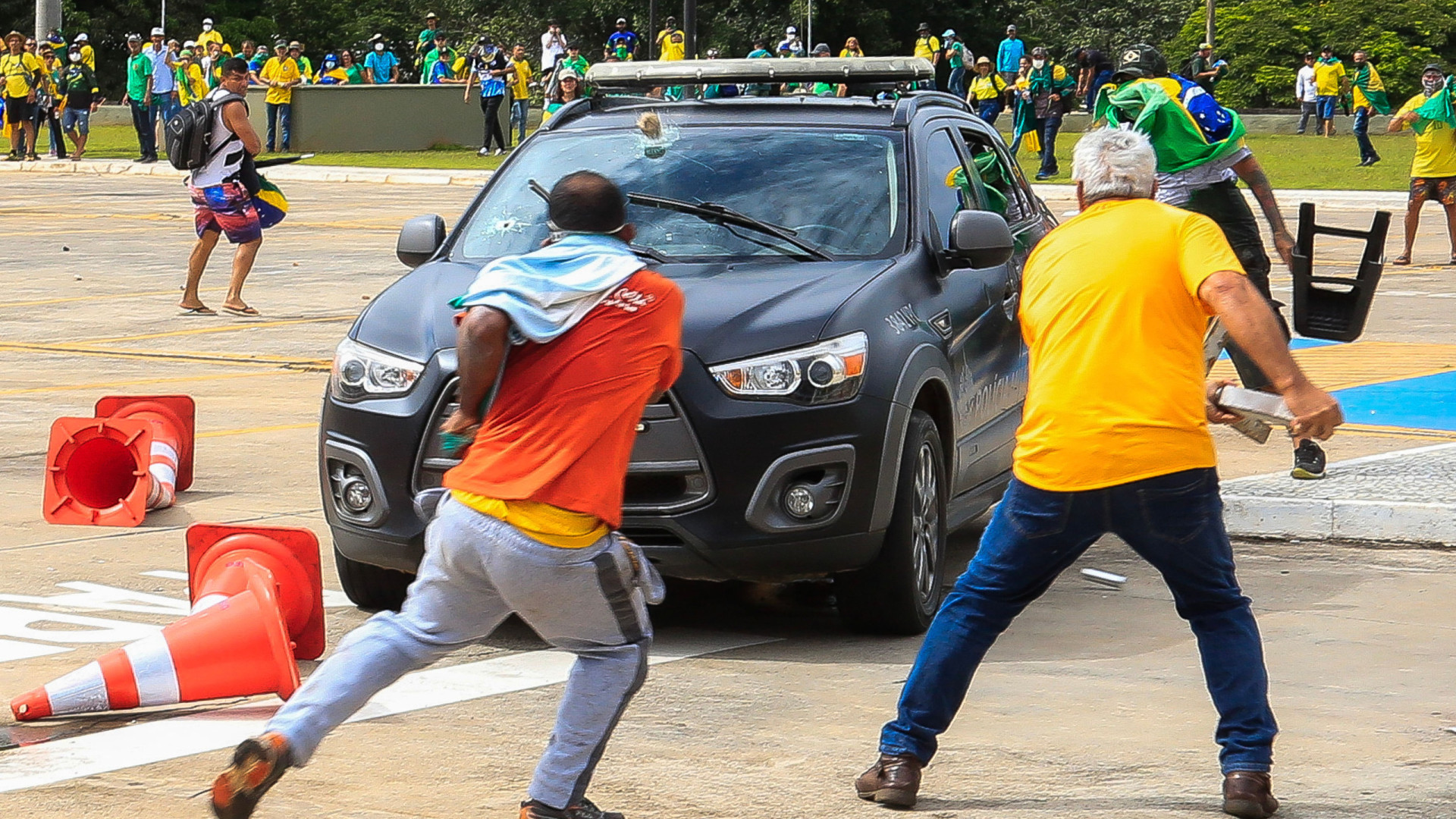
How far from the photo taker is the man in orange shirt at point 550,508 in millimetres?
4332

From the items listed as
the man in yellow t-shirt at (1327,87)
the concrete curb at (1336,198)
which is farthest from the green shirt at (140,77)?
the man in yellow t-shirt at (1327,87)

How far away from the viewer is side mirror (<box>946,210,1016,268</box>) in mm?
6965

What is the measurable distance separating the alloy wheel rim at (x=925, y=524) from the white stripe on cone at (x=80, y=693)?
2.44 meters

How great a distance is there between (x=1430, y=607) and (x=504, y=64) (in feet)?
98.9

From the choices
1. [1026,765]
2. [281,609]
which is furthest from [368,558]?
Result: [1026,765]

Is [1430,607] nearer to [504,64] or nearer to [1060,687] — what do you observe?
[1060,687]

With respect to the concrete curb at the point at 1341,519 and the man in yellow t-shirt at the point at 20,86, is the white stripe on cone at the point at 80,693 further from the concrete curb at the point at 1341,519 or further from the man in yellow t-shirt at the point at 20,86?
the man in yellow t-shirt at the point at 20,86

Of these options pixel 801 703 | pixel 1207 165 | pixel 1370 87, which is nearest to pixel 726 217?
pixel 801 703

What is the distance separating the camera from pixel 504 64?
3575 centimetres

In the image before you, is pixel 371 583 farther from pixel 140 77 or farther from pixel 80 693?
pixel 140 77

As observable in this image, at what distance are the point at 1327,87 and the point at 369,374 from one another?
132 feet

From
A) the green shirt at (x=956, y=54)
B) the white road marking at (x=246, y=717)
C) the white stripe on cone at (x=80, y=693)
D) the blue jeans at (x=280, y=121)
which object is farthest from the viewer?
the green shirt at (x=956, y=54)

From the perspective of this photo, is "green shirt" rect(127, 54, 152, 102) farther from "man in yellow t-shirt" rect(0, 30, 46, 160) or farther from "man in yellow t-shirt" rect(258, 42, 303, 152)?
"man in yellow t-shirt" rect(258, 42, 303, 152)

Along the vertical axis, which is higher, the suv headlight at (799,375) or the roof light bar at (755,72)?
the roof light bar at (755,72)
